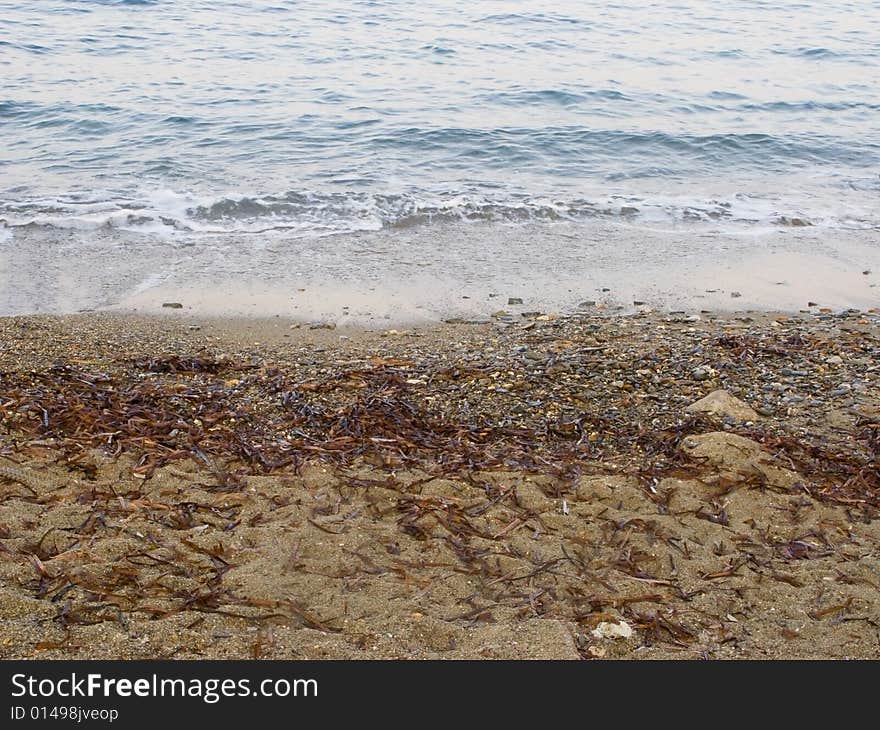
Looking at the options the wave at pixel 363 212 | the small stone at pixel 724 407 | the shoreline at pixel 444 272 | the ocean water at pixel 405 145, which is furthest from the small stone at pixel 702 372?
the wave at pixel 363 212

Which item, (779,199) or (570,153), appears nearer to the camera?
(779,199)

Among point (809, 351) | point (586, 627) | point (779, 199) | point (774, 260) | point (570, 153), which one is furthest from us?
point (570, 153)

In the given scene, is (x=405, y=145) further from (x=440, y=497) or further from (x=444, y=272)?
(x=440, y=497)

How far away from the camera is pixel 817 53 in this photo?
18.4m

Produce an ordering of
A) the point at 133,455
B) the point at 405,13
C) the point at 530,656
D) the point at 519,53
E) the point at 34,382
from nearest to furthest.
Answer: the point at 530,656, the point at 133,455, the point at 34,382, the point at 519,53, the point at 405,13

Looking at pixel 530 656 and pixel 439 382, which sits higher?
pixel 530 656

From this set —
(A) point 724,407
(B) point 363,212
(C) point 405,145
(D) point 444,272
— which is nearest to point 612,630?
(A) point 724,407

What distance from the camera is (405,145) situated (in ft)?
38.5

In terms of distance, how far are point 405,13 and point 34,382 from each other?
18.2 metres

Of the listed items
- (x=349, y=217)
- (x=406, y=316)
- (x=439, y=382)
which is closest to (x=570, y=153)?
(x=349, y=217)

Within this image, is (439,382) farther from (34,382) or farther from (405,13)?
(405,13)

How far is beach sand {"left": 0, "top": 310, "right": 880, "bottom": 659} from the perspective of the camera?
2703 millimetres

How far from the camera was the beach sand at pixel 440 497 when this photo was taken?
8.87 ft

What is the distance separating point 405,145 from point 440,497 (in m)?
8.84
